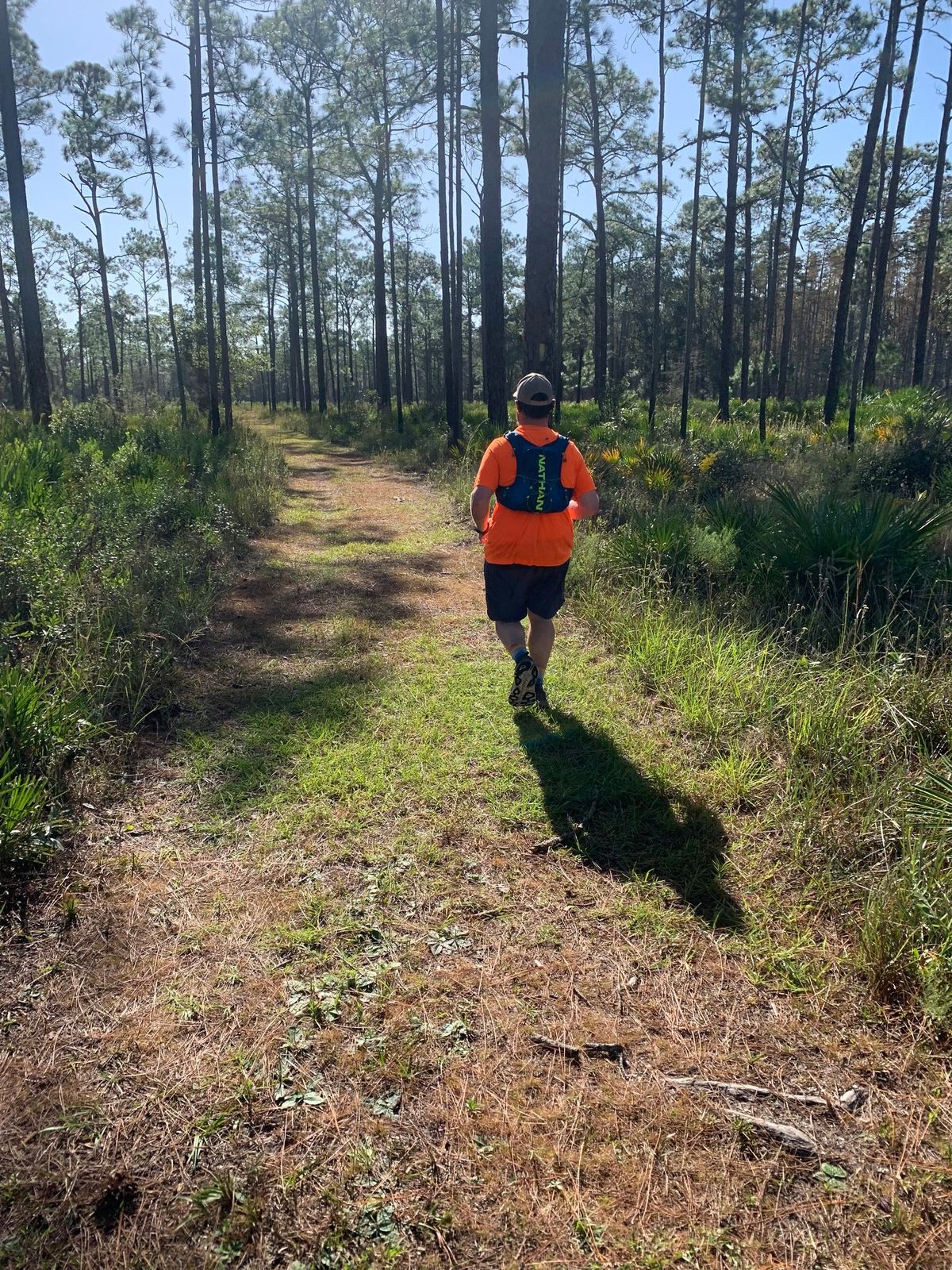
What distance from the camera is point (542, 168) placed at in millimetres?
10492

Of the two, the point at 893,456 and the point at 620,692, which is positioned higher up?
the point at 893,456

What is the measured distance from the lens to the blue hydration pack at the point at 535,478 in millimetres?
3982

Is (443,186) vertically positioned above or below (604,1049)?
above

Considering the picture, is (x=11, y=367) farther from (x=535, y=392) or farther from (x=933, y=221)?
(x=933, y=221)

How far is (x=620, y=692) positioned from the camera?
4.69 metres

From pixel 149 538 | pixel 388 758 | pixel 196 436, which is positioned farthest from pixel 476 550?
pixel 196 436

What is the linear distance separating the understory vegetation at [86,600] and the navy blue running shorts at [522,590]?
80.2 inches

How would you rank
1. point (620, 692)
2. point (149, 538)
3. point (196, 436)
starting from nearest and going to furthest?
point (620, 692) → point (149, 538) → point (196, 436)

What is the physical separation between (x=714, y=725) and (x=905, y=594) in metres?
2.16

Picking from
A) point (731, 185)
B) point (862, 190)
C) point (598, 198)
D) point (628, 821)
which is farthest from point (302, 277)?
point (628, 821)

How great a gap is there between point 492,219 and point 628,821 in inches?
540

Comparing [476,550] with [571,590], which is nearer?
[571,590]

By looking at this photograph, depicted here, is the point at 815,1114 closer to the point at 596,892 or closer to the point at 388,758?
the point at 596,892

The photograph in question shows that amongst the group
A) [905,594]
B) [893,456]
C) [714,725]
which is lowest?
[714,725]
